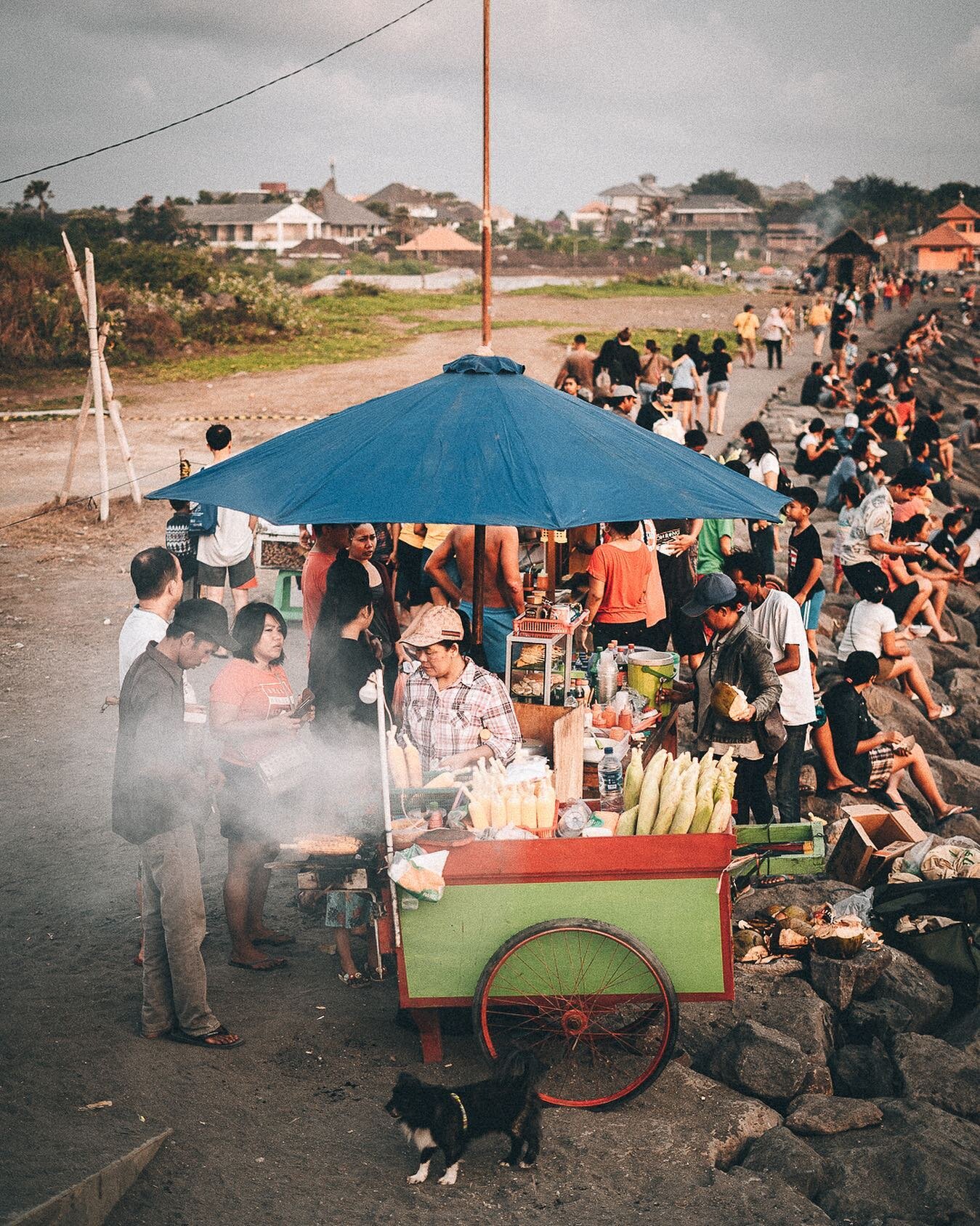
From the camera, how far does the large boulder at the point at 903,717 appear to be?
34.7 feet

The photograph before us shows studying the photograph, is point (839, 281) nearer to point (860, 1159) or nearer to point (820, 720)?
point (820, 720)

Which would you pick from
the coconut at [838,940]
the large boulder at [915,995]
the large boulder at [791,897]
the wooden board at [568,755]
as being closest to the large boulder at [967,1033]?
the large boulder at [915,995]

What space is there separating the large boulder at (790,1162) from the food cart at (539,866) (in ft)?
1.74

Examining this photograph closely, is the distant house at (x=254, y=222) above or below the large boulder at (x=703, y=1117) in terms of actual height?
above

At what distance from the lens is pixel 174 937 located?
16.2ft

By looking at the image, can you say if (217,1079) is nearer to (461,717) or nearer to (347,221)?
(461,717)

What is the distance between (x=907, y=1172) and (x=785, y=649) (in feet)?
10.4

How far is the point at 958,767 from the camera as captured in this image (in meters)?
10.3

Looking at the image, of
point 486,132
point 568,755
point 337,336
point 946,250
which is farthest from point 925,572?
point 946,250

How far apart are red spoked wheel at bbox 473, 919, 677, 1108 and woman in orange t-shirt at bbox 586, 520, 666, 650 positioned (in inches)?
125

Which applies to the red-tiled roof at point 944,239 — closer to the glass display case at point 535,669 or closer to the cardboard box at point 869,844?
the cardboard box at point 869,844

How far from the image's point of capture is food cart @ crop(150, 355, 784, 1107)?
469cm

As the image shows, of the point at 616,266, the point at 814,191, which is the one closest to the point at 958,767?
the point at 616,266

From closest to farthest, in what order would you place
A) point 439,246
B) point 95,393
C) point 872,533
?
1. point 872,533
2. point 95,393
3. point 439,246
